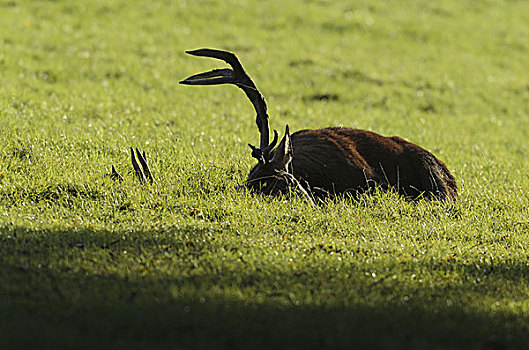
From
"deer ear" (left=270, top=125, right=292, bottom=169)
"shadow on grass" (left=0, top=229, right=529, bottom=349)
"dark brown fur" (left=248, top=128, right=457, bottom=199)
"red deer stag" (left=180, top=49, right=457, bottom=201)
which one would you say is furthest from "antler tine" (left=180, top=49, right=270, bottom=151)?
"shadow on grass" (left=0, top=229, right=529, bottom=349)

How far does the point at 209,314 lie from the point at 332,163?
382 cm

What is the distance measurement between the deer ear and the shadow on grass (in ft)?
7.61

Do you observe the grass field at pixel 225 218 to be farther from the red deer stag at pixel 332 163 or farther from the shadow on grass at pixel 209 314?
the red deer stag at pixel 332 163

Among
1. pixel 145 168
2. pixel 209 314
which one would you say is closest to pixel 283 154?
pixel 145 168

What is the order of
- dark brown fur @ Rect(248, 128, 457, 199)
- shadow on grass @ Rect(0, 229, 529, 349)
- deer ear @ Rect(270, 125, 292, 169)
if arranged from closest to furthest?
1. shadow on grass @ Rect(0, 229, 529, 349)
2. deer ear @ Rect(270, 125, 292, 169)
3. dark brown fur @ Rect(248, 128, 457, 199)

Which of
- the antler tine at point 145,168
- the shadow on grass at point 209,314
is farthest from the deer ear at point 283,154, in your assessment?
the shadow on grass at point 209,314

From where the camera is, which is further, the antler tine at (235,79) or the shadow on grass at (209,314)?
the antler tine at (235,79)

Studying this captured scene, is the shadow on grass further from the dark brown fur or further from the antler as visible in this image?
the dark brown fur

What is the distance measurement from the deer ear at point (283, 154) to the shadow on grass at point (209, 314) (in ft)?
7.61

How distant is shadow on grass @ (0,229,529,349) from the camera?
181 inches

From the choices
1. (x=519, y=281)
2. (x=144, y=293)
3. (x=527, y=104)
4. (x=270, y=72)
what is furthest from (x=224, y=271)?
(x=527, y=104)

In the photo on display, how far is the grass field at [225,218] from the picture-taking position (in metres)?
4.90

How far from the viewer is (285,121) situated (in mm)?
13023

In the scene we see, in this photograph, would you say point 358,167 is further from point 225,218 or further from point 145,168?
point 145,168
